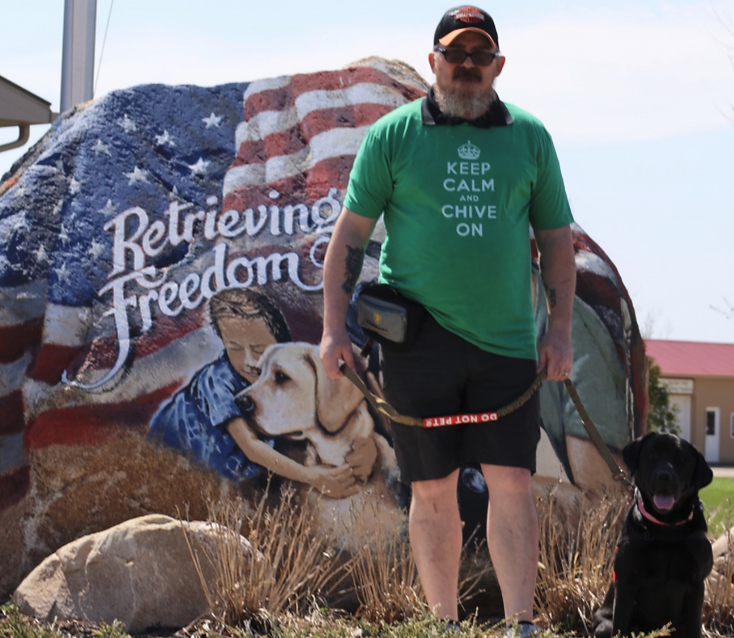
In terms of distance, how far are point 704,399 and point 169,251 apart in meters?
27.1

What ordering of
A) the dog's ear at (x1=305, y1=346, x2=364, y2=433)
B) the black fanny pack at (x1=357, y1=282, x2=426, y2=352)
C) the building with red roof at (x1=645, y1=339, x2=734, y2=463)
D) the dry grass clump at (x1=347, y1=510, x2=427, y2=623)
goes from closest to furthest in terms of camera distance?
the black fanny pack at (x1=357, y1=282, x2=426, y2=352) < the dry grass clump at (x1=347, y1=510, x2=427, y2=623) < the dog's ear at (x1=305, y1=346, x2=364, y2=433) < the building with red roof at (x1=645, y1=339, x2=734, y2=463)

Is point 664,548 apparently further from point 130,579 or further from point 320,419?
point 130,579

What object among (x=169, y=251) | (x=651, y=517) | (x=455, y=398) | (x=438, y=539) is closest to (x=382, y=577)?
(x=438, y=539)

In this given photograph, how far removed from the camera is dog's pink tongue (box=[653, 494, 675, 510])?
10.6 ft

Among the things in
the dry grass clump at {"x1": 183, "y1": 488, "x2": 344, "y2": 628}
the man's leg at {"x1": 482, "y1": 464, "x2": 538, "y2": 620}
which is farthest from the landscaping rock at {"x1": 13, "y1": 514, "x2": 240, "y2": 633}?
the man's leg at {"x1": 482, "y1": 464, "x2": 538, "y2": 620}

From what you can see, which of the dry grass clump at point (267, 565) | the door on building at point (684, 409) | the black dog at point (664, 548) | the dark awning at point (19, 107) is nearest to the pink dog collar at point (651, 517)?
the black dog at point (664, 548)

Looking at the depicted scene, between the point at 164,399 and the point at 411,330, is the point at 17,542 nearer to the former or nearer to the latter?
the point at 164,399

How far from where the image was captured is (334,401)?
4793 mm

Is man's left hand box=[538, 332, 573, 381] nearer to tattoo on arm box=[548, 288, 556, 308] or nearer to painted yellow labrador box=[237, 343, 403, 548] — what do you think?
tattoo on arm box=[548, 288, 556, 308]

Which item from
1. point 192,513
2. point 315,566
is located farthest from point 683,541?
point 192,513

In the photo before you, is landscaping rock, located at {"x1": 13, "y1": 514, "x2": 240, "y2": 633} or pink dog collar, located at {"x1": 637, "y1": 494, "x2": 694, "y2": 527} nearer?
pink dog collar, located at {"x1": 637, "y1": 494, "x2": 694, "y2": 527}

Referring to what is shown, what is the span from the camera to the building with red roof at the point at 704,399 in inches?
1144

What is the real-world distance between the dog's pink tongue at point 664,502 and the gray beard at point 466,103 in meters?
1.44

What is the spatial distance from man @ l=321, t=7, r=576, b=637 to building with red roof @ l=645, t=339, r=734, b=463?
2681cm
